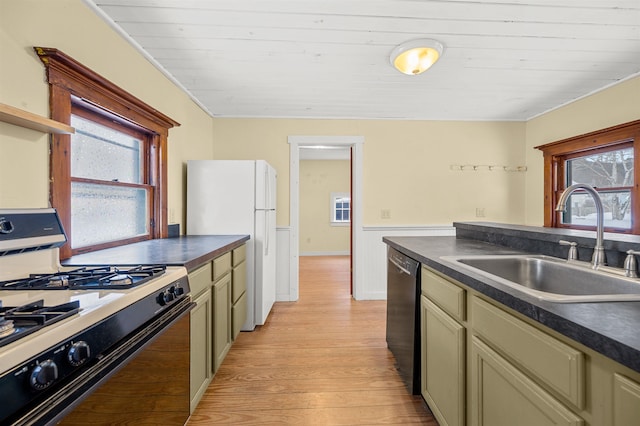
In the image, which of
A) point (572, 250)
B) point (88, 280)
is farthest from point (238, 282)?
point (572, 250)

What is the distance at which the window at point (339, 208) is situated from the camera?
7.13 metres

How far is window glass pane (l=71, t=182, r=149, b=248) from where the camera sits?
67.7 inches

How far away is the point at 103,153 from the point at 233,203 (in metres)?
1.03

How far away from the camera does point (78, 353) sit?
0.70 metres

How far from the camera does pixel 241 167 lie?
8.75ft

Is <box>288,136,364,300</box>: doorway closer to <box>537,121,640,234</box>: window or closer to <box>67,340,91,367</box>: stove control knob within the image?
<box>537,121,640,234</box>: window

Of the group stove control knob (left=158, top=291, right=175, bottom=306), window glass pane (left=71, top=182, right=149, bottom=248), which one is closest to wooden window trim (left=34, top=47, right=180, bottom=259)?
window glass pane (left=71, top=182, right=149, bottom=248)

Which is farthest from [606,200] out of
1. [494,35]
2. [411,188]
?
[494,35]

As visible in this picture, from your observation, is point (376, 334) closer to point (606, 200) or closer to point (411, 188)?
point (411, 188)

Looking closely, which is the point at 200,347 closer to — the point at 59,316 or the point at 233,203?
the point at 59,316

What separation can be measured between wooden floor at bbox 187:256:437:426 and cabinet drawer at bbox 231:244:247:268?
0.70m

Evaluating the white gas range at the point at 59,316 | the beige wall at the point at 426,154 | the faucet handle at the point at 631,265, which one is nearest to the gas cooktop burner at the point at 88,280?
the white gas range at the point at 59,316

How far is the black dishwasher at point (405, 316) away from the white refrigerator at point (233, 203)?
4.07 ft

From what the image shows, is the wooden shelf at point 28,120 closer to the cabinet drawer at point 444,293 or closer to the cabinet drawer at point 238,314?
the cabinet drawer at point 238,314
